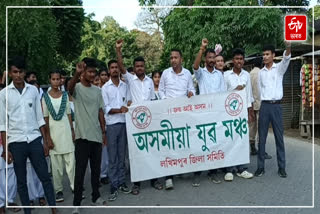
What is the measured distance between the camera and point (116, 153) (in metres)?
5.37

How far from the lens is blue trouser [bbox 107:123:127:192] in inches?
210

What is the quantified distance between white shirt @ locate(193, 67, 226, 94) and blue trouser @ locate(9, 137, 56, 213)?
2.66 meters

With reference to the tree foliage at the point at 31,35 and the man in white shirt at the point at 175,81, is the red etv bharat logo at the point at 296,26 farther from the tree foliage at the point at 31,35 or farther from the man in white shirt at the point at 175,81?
the tree foliage at the point at 31,35

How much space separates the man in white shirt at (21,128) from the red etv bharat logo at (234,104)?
2941mm

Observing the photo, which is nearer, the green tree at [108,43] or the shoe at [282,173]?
the shoe at [282,173]

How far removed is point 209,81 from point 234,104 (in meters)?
0.54

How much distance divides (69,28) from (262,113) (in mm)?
16246

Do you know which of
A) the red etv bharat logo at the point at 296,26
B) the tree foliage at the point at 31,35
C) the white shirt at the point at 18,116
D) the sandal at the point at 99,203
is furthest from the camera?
the tree foliage at the point at 31,35

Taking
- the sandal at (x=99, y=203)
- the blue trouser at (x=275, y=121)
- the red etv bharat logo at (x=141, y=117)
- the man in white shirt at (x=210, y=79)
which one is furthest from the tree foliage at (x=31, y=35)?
the blue trouser at (x=275, y=121)

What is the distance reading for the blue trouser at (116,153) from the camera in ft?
17.5

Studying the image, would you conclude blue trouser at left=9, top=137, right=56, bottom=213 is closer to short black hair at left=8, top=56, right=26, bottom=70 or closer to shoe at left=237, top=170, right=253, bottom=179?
short black hair at left=8, top=56, right=26, bottom=70

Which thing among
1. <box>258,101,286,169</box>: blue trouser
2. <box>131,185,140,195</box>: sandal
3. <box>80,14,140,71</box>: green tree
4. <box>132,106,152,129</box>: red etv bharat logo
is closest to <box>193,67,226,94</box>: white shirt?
<box>258,101,286,169</box>: blue trouser

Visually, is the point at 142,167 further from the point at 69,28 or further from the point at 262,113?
the point at 69,28

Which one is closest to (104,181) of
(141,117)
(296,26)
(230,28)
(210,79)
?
(141,117)
